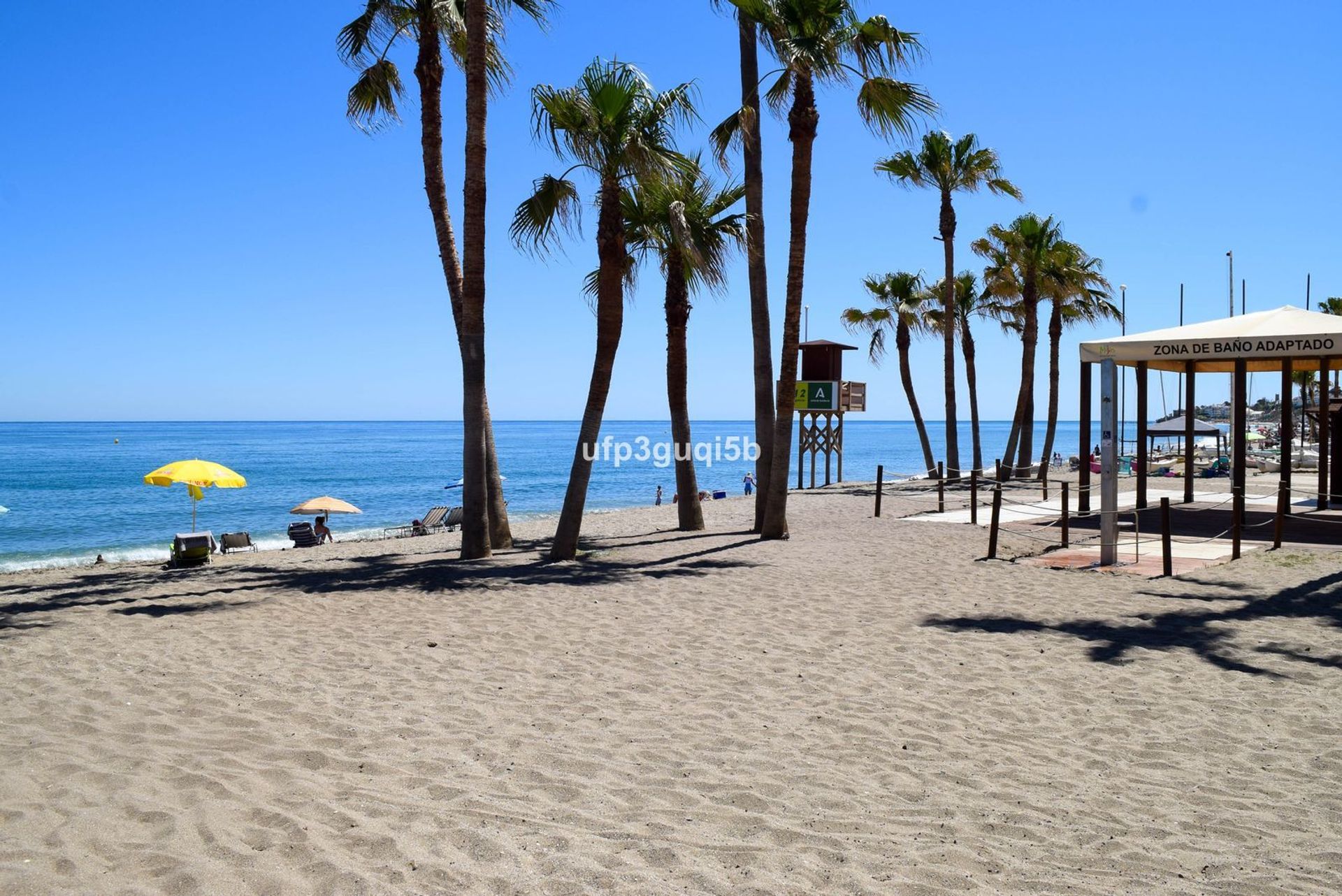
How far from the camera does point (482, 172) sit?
491 inches

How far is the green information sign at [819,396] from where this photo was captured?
3394 cm

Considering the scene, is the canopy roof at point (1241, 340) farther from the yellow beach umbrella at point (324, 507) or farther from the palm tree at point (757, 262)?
the yellow beach umbrella at point (324, 507)

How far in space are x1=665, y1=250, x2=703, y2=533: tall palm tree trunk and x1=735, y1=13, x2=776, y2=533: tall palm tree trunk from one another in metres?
1.23

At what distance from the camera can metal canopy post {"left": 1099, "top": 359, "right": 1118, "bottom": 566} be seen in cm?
1147

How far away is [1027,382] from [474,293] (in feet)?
79.3

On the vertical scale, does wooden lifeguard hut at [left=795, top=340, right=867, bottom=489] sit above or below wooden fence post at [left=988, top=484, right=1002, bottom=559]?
above

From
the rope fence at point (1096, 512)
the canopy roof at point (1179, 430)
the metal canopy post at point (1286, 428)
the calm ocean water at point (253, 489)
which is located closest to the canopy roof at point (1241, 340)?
the metal canopy post at point (1286, 428)

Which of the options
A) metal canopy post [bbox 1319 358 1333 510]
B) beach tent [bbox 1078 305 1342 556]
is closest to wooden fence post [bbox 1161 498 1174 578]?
beach tent [bbox 1078 305 1342 556]

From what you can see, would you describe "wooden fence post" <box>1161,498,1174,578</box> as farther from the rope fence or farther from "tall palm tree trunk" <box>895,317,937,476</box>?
"tall palm tree trunk" <box>895,317,937,476</box>

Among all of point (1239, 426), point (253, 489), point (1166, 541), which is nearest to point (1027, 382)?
point (1239, 426)

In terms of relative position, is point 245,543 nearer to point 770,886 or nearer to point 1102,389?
point 1102,389

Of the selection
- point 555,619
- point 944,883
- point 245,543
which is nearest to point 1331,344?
point 555,619

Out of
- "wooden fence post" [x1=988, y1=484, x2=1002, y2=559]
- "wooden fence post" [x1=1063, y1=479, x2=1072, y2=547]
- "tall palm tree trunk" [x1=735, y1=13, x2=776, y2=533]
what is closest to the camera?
"wooden fence post" [x1=988, y1=484, x2=1002, y2=559]

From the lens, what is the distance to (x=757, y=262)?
15594mm
